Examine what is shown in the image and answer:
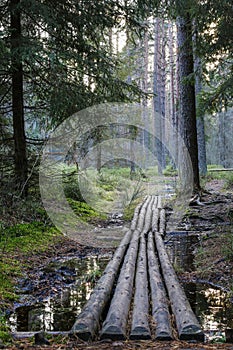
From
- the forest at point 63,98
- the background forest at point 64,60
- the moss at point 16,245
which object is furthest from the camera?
the background forest at point 64,60

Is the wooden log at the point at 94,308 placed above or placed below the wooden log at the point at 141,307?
above

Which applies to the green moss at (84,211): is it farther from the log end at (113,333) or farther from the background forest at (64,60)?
the log end at (113,333)

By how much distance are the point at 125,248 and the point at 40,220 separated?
2855 mm

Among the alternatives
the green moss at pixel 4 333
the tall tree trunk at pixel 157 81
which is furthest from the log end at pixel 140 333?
the tall tree trunk at pixel 157 81

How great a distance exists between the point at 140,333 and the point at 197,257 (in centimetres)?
385

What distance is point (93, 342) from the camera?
3.18m

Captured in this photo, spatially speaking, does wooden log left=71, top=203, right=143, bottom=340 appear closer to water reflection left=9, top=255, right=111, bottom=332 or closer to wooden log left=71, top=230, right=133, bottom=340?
wooden log left=71, top=230, right=133, bottom=340

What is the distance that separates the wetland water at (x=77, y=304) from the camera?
408 centimetres

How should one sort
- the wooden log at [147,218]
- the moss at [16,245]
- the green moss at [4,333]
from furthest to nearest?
the wooden log at [147,218] < the moss at [16,245] < the green moss at [4,333]

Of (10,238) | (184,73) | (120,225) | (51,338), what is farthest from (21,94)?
(51,338)

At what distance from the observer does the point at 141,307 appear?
12.7 ft

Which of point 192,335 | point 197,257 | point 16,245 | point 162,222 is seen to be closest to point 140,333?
point 192,335

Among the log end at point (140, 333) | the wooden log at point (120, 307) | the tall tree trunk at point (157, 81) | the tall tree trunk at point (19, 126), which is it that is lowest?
the log end at point (140, 333)

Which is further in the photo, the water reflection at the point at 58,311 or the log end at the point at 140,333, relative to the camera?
the water reflection at the point at 58,311
